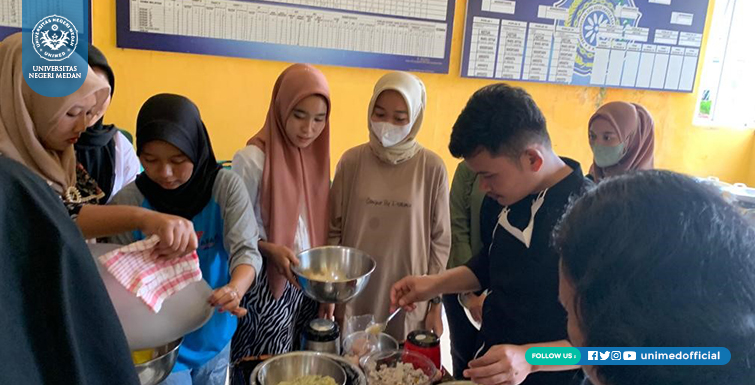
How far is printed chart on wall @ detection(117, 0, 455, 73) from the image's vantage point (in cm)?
234

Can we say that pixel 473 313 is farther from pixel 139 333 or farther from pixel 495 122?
pixel 139 333

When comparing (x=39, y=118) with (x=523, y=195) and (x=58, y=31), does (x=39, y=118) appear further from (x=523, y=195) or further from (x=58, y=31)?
(x=58, y=31)

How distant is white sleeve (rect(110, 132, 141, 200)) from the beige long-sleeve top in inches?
27.6

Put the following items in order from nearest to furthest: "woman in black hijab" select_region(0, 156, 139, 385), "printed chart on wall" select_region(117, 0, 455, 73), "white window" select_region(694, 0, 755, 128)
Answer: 1. "woman in black hijab" select_region(0, 156, 139, 385)
2. "printed chart on wall" select_region(117, 0, 455, 73)
3. "white window" select_region(694, 0, 755, 128)

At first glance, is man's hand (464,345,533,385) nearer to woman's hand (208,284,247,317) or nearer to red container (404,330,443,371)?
red container (404,330,443,371)

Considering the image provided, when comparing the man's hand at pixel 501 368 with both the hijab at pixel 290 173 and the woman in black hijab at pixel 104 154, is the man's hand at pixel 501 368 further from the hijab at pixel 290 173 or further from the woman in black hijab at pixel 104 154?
the woman in black hijab at pixel 104 154

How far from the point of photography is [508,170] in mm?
1140

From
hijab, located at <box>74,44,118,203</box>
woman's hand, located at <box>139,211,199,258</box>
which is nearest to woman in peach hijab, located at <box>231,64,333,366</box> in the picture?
hijab, located at <box>74,44,118,203</box>

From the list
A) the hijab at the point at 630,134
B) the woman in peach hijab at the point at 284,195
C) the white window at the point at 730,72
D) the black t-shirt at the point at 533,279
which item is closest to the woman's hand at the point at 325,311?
the woman in peach hijab at the point at 284,195

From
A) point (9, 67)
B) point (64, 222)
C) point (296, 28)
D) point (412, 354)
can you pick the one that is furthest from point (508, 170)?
point (296, 28)

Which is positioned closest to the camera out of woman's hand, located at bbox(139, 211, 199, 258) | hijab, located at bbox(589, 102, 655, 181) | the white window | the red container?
woman's hand, located at bbox(139, 211, 199, 258)

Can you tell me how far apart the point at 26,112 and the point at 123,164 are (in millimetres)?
531

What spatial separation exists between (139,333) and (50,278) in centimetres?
37

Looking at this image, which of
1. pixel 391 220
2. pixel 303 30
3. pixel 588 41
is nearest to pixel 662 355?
pixel 391 220
